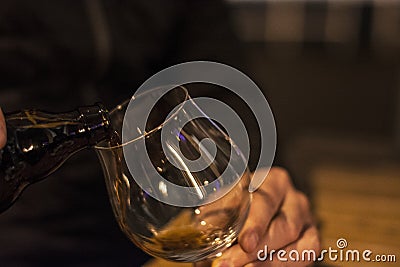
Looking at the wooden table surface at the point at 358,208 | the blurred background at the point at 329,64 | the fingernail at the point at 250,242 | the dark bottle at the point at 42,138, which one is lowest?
the wooden table surface at the point at 358,208

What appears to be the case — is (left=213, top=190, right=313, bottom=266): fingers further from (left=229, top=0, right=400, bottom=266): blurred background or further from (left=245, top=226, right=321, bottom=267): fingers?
(left=229, top=0, right=400, bottom=266): blurred background

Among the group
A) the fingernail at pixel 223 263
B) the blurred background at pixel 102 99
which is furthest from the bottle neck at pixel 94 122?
the blurred background at pixel 102 99

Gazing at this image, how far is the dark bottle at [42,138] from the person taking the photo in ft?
1.08

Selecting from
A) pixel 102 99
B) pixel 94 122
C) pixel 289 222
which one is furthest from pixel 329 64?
pixel 94 122

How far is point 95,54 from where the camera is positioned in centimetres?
72

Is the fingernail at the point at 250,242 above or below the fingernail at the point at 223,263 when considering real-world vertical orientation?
above

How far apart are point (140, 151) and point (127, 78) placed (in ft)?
1.49

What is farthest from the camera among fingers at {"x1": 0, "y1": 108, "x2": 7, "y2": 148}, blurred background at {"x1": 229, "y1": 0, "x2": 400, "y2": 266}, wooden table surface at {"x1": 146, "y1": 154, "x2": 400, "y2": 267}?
blurred background at {"x1": 229, "y1": 0, "x2": 400, "y2": 266}

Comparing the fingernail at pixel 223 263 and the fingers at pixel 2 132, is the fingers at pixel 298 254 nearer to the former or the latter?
the fingernail at pixel 223 263

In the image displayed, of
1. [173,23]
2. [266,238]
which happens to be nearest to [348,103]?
[173,23]

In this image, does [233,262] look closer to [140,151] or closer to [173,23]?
[140,151]

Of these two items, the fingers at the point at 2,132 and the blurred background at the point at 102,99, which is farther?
the blurred background at the point at 102,99

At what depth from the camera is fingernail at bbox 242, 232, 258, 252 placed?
37cm


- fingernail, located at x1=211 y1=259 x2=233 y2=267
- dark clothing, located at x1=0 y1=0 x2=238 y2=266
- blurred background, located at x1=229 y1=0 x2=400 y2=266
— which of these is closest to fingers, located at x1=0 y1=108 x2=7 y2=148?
fingernail, located at x1=211 y1=259 x2=233 y2=267
